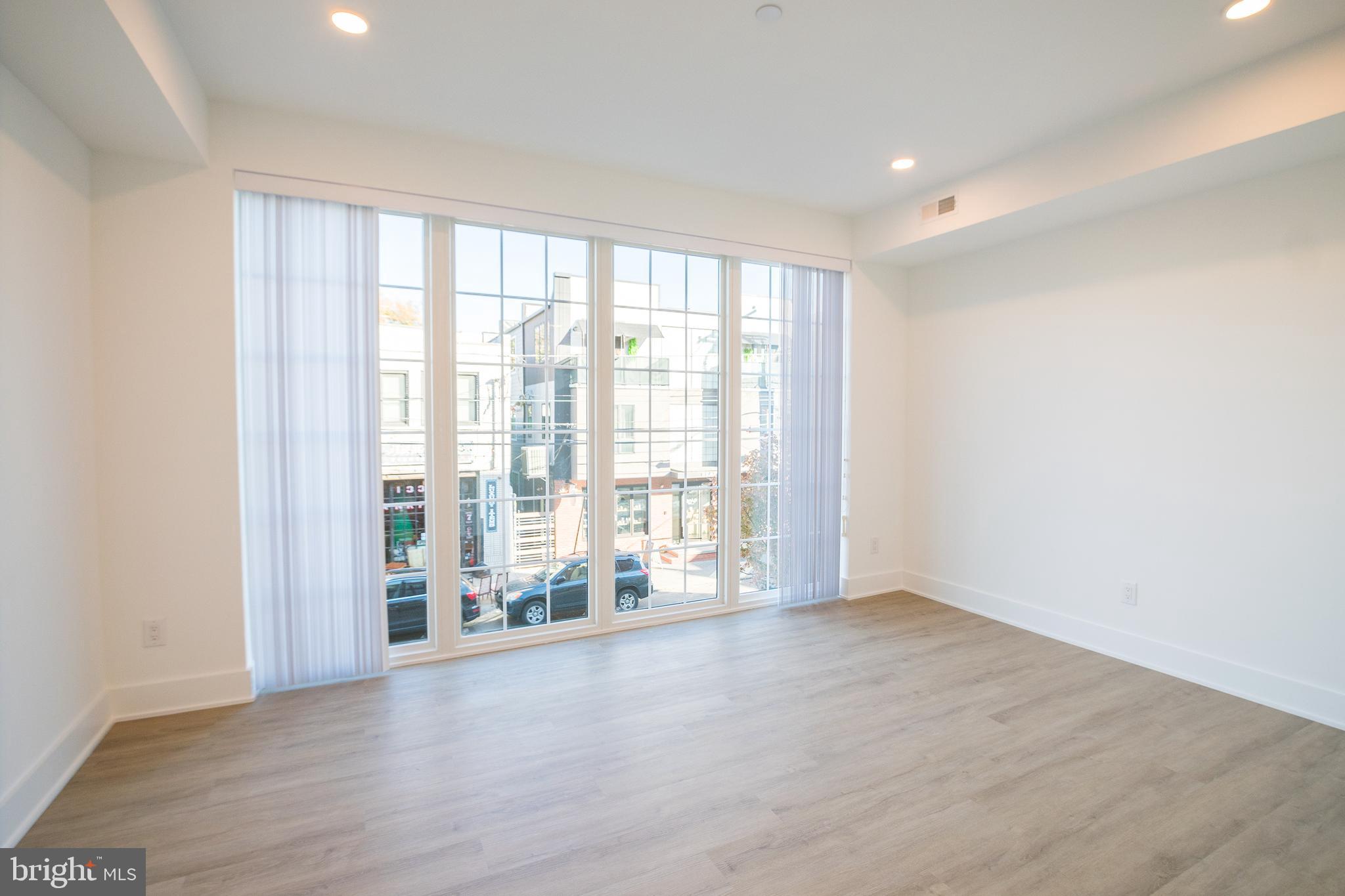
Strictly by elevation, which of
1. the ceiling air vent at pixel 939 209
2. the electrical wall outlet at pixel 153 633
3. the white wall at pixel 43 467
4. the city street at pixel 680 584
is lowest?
the city street at pixel 680 584

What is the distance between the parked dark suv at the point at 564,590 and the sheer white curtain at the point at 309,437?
0.79m

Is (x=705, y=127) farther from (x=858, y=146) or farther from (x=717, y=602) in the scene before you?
(x=717, y=602)

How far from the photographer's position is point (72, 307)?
253cm

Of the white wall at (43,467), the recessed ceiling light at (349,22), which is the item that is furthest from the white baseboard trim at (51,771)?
the recessed ceiling light at (349,22)

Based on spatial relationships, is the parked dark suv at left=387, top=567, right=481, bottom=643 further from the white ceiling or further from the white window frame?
the white ceiling

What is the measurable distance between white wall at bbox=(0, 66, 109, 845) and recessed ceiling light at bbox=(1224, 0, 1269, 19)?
4.34m

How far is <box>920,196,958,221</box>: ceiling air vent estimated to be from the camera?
3877 millimetres

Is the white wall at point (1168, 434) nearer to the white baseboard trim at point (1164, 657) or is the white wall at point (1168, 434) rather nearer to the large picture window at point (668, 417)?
the white baseboard trim at point (1164, 657)

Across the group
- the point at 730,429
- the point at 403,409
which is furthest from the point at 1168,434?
the point at 403,409

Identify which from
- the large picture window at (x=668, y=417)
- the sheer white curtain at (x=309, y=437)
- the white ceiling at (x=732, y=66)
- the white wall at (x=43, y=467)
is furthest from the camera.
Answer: the large picture window at (x=668, y=417)

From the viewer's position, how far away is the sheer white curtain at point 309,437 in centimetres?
301

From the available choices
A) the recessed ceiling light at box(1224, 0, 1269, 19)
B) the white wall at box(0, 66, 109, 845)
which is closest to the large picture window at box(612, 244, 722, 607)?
the white wall at box(0, 66, 109, 845)

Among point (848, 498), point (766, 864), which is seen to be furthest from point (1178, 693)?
point (766, 864)

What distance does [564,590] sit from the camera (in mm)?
3910
